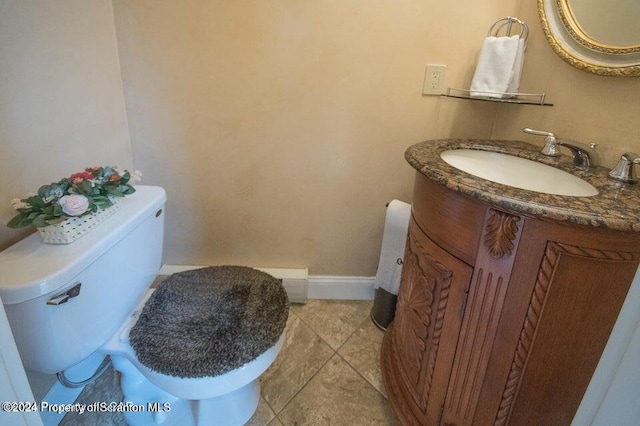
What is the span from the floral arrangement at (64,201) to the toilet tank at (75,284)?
A: 7 centimetres

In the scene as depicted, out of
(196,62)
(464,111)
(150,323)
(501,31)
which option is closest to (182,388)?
(150,323)

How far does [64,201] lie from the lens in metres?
0.78

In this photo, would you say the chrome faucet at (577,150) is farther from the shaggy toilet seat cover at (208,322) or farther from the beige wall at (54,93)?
the beige wall at (54,93)

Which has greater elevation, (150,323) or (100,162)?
(100,162)

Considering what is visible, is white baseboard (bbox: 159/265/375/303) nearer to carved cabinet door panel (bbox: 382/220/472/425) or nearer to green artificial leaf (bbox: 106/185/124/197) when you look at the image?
carved cabinet door panel (bbox: 382/220/472/425)

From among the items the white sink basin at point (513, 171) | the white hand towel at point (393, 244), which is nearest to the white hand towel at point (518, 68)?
the white sink basin at point (513, 171)

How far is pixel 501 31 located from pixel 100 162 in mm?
1630

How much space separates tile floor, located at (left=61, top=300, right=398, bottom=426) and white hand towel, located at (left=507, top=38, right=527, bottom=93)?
1160 mm

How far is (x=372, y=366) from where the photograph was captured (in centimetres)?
134

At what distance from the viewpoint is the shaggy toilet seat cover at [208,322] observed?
0.83m

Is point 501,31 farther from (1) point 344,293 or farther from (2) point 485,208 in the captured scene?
(1) point 344,293

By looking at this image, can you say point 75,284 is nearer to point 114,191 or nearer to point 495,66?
point 114,191

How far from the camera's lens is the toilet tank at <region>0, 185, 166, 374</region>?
0.70 m

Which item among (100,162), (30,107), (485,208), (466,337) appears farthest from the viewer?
(100,162)
